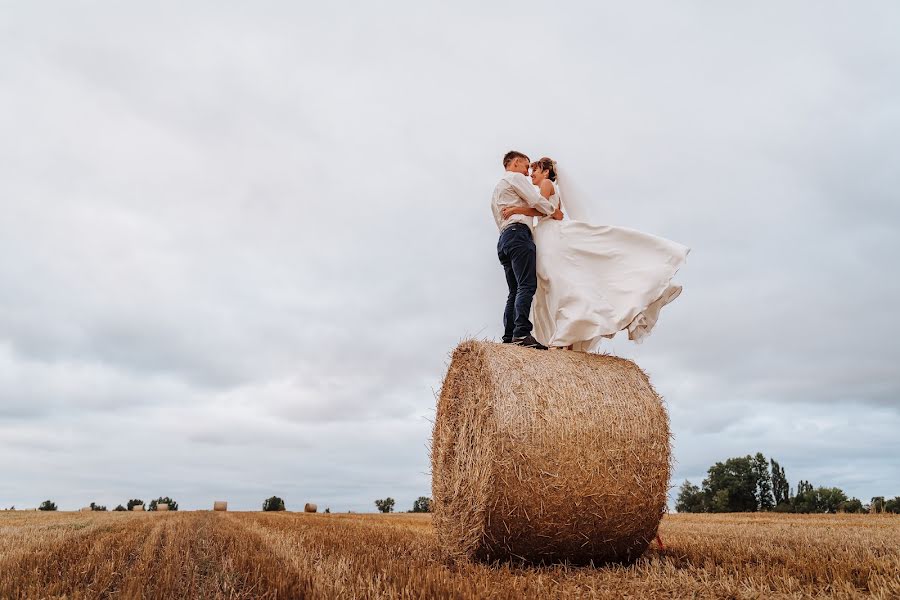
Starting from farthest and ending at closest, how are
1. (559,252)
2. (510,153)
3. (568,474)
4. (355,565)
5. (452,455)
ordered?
(510,153), (559,252), (452,455), (568,474), (355,565)

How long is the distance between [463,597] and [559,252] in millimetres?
3744

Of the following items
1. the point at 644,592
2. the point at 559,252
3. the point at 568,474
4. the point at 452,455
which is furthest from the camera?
the point at 559,252

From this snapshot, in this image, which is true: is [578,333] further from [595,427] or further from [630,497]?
[630,497]

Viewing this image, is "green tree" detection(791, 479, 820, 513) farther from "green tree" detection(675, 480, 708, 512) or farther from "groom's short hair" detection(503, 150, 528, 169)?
"groom's short hair" detection(503, 150, 528, 169)

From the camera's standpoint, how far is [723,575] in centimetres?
362

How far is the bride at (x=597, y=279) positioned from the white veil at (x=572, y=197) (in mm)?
230

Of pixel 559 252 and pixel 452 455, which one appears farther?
pixel 559 252

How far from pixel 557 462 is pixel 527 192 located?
9.06 ft

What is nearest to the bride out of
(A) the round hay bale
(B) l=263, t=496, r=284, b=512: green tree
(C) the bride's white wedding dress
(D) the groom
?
(C) the bride's white wedding dress

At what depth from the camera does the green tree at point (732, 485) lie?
92.3 ft

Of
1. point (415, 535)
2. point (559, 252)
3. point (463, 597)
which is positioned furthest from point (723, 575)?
point (415, 535)

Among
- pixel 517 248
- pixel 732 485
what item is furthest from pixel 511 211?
pixel 732 485

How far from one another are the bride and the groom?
0.35 feet

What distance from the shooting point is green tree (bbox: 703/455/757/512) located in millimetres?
28125
